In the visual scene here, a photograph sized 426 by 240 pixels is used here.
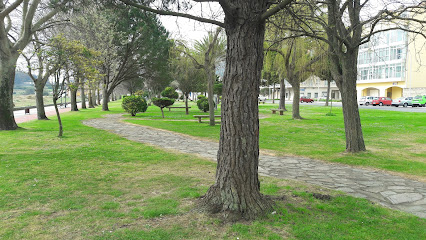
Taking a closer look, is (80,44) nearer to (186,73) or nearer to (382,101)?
(186,73)

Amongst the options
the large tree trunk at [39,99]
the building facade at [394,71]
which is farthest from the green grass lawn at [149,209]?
the building facade at [394,71]

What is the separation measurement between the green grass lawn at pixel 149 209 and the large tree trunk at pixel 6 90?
7252mm

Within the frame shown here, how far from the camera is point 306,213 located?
3926mm

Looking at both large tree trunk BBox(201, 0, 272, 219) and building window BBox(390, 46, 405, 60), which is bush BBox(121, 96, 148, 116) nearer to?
large tree trunk BBox(201, 0, 272, 219)

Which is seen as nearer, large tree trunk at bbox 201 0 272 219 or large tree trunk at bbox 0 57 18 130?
large tree trunk at bbox 201 0 272 219

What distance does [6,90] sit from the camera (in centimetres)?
1292

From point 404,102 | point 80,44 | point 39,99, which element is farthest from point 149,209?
point 404,102

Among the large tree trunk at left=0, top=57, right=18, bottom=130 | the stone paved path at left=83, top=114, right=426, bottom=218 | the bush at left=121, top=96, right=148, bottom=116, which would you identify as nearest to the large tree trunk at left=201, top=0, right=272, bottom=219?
the stone paved path at left=83, top=114, right=426, bottom=218

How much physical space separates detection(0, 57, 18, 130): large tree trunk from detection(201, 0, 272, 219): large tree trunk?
1281 cm

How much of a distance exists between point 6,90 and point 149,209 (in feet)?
40.1

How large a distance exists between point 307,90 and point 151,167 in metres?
83.4

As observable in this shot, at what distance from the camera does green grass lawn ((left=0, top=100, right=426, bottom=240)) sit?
132 inches

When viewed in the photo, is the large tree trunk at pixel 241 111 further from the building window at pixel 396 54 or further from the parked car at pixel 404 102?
the building window at pixel 396 54

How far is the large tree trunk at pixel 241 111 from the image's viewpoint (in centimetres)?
368
